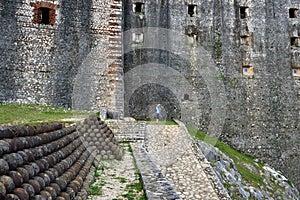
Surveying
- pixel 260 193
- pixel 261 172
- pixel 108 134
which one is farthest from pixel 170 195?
pixel 261 172

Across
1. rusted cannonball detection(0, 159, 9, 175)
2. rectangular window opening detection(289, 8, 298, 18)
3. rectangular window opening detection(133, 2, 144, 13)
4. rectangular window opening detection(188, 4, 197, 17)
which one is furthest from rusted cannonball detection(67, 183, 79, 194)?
rectangular window opening detection(289, 8, 298, 18)

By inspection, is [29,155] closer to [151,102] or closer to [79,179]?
[79,179]

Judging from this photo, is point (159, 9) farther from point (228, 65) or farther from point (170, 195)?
point (170, 195)

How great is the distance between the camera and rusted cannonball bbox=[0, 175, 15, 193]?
2.90 metres

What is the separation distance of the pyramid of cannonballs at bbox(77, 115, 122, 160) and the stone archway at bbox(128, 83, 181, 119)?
387 inches

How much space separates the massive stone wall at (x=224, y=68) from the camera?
1961 cm

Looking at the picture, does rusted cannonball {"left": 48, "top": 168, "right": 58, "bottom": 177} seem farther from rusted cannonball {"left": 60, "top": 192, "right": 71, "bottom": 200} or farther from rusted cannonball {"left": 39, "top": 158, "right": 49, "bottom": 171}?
rusted cannonball {"left": 60, "top": 192, "right": 71, "bottom": 200}

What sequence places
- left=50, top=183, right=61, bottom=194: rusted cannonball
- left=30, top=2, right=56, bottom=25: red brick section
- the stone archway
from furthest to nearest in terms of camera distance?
1. the stone archway
2. left=30, top=2, right=56, bottom=25: red brick section
3. left=50, top=183, right=61, bottom=194: rusted cannonball

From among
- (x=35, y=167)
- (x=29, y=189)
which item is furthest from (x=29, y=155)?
(x=29, y=189)

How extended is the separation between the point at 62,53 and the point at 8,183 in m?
12.4

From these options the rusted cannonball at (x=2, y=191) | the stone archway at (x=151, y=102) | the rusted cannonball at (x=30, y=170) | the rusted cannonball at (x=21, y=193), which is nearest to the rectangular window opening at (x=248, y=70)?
the stone archway at (x=151, y=102)

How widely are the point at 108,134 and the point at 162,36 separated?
1201 centimetres

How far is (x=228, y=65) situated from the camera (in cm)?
2105

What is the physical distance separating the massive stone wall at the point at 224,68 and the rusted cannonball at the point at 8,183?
15758 mm
